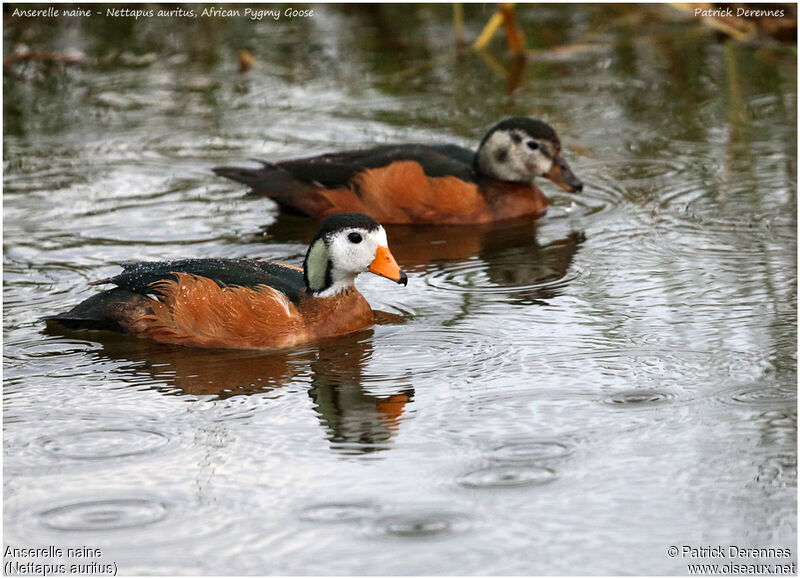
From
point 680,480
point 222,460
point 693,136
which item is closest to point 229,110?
point 693,136

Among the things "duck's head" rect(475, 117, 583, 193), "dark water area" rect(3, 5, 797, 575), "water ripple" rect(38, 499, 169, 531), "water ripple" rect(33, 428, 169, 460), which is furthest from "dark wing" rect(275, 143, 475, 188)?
"water ripple" rect(38, 499, 169, 531)

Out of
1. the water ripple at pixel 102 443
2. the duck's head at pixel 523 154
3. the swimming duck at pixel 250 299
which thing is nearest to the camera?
the water ripple at pixel 102 443

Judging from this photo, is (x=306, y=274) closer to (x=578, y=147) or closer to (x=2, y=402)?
(x=2, y=402)

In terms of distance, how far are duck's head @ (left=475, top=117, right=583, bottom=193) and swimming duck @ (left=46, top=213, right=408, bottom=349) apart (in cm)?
295

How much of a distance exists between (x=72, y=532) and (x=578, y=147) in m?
7.58

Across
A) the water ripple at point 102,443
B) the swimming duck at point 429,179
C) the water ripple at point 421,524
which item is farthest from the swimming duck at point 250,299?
the swimming duck at point 429,179

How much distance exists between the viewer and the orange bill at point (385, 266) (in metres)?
7.90

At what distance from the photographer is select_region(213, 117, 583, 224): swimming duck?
10461 mm

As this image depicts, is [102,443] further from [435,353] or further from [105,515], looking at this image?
[435,353]

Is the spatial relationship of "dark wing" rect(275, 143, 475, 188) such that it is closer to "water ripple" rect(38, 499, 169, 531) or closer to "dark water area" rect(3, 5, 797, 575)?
"dark water area" rect(3, 5, 797, 575)

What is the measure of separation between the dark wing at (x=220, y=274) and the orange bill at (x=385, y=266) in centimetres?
47

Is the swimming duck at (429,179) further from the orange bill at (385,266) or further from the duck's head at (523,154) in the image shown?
the orange bill at (385,266)

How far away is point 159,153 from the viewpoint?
12.2 metres

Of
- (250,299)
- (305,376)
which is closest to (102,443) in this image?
(305,376)
